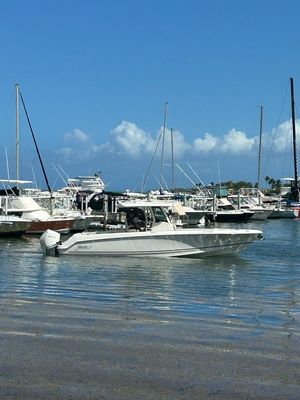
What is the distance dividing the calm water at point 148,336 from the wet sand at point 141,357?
0.04 feet

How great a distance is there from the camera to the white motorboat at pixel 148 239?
2447 cm

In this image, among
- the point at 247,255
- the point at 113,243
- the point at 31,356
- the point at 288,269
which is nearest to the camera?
the point at 31,356

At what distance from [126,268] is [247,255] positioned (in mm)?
8686

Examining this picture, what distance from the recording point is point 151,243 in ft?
80.2

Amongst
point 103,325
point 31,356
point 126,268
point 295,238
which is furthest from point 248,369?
point 295,238

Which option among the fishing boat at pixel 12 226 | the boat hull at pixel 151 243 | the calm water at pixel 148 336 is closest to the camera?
the calm water at pixel 148 336

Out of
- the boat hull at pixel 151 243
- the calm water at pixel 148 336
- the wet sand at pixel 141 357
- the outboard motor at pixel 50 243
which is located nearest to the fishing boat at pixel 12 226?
the outboard motor at pixel 50 243

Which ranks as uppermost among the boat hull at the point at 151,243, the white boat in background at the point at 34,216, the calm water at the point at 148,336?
the white boat in background at the point at 34,216

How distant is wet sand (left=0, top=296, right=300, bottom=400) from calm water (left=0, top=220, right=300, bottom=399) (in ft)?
0.04

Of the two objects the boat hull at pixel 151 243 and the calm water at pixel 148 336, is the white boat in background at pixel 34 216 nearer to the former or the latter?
the boat hull at pixel 151 243

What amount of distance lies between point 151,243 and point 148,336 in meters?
14.9

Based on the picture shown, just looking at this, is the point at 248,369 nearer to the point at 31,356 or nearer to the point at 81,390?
the point at 81,390

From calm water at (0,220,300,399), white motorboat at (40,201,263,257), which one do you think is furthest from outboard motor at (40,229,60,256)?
calm water at (0,220,300,399)

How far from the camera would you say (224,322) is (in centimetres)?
1091
